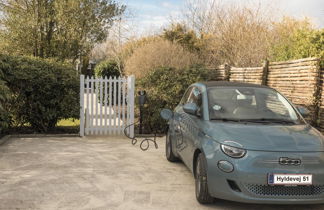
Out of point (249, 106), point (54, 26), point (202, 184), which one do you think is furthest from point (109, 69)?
point (202, 184)

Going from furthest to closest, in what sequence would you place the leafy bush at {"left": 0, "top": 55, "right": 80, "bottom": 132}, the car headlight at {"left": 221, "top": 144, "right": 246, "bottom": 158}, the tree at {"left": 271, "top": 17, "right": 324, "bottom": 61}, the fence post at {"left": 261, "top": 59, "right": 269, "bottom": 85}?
the fence post at {"left": 261, "top": 59, "right": 269, "bottom": 85}, the leafy bush at {"left": 0, "top": 55, "right": 80, "bottom": 132}, the tree at {"left": 271, "top": 17, "right": 324, "bottom": 61}, the car headlight at {"left": 221, "top": 144, "right": 246, "bottom": 158}

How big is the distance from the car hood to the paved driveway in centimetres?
92

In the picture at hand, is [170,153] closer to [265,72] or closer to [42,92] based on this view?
[265,72]

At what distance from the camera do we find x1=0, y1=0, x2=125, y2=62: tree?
1697 cm

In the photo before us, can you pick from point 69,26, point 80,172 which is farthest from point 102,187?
point 69,26

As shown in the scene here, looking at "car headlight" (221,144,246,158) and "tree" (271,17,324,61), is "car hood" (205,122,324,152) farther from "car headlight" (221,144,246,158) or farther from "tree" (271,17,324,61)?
"tree" (271,17,324,61)

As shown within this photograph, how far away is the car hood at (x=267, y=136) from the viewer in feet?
13.5

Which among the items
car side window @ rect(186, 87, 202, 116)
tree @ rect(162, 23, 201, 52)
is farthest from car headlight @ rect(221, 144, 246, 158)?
tree @ rect(162, 23, 201, 52)

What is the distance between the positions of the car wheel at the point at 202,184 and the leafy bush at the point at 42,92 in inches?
223

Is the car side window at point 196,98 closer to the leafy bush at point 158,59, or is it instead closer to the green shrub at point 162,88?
the green shrub at point 162,88

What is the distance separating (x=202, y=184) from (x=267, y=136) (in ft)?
3.27

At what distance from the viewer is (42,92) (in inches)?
371

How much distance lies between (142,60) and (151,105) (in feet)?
15.5

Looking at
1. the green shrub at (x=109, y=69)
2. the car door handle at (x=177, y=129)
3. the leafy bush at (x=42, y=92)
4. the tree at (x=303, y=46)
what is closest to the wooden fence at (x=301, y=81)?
the tree at (x=303, y=46)
